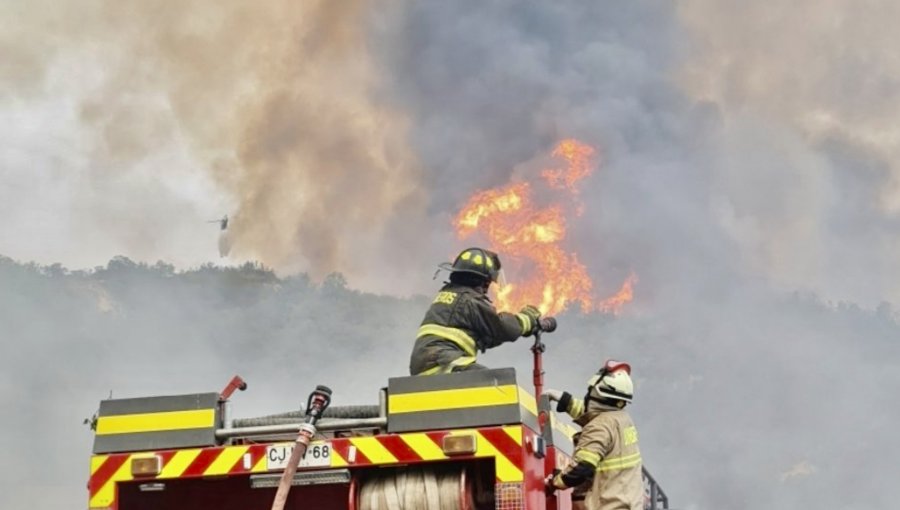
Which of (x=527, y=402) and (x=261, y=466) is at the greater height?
(x=527, y=402)

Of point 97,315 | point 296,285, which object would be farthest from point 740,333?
point 97,315

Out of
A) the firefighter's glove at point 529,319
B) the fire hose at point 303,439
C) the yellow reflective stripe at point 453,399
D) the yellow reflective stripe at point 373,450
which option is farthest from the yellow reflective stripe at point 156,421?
the firefighter's glove at point 529,319

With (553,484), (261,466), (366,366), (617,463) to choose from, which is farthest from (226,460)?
(366,366)

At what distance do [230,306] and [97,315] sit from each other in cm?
341

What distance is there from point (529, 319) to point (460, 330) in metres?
0.52

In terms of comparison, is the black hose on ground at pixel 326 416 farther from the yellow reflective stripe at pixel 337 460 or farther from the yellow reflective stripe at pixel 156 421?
the yellow reflective stripe at pixel 337 460

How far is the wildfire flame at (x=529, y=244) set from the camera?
29.2ft

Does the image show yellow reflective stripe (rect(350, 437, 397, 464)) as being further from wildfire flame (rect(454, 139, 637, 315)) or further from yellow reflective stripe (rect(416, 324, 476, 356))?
wildfire flame (rect(454, 139, 637, 315))

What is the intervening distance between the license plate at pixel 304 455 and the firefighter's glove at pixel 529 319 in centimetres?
191

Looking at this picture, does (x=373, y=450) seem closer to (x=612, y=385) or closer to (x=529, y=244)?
(x=612, y=385)

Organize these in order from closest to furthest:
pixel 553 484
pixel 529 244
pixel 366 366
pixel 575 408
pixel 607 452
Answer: pixel 553 484
pixel 607 452
pixel 575 408
pixel 529 244
pixel 366 366

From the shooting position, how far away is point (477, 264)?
6.85 meters

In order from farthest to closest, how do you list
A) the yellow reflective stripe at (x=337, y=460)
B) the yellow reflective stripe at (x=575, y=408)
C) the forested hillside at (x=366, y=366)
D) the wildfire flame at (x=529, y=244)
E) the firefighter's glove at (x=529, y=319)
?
the forested hillside at (x=366, y=366) < the wildfire flame at (x=529, y=244) < the firefighter's glove at (x=529, y=319) < the yellow reflective stripe at (x=575, y=408) < the yellow reflective stripe at (x=337, y=460)

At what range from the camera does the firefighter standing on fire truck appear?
20.8 feet
